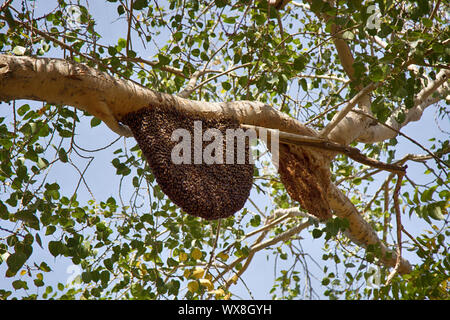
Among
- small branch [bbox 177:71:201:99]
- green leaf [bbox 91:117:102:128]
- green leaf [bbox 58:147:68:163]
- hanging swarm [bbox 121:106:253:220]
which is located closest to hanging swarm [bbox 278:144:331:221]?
hanging swarm [bbox 121:106:253:220]

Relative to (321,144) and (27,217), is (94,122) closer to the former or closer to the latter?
(27,217)

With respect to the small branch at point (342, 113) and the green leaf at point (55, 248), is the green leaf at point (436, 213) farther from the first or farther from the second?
the green leaf at point (55, 248)

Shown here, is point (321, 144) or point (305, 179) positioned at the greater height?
point (321, 144)

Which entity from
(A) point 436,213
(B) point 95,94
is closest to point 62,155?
(B) point 95,94

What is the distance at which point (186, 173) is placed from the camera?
2.20 meters

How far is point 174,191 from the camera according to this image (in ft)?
7.03

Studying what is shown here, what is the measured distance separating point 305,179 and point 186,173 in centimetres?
96

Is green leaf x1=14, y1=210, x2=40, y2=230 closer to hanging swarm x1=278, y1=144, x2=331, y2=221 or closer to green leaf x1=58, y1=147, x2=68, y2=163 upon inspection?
green leaf x1=58, y1=147, x2=68, y2=163

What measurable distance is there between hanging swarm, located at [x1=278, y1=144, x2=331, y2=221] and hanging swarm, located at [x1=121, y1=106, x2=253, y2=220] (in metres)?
0.53
